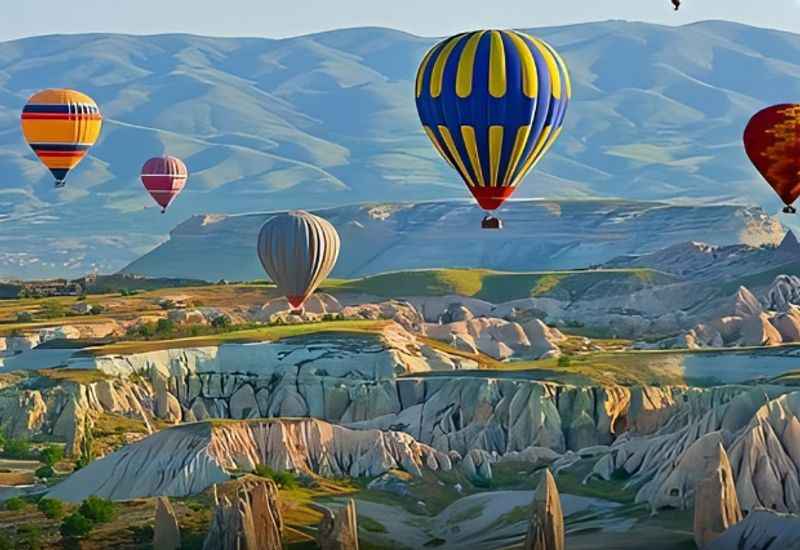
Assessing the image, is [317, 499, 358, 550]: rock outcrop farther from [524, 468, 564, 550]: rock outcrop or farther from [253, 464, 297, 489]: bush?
[253, 464, 297, 489]: bush

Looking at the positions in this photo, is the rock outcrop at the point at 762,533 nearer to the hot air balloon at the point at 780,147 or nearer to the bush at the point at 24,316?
the hot air balloon at the point at 780,147

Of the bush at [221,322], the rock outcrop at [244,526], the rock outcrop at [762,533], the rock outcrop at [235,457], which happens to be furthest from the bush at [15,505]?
the bush at [221,322]

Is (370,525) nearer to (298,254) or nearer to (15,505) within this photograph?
(15,505)

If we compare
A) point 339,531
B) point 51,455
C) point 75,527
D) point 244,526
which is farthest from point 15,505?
point 51,455

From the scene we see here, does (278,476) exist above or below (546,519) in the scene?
below

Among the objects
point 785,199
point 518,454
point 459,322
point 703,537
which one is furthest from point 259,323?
point 703,537

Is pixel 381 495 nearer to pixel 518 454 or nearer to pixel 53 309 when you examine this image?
pixel 518 454
